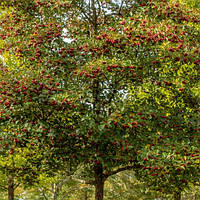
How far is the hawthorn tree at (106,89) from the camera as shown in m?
7.12

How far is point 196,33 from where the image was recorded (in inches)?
318

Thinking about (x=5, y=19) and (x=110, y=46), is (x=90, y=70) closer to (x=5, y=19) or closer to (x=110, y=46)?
(x=110, y=46)

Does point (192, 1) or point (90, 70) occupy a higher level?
point (192, 1)

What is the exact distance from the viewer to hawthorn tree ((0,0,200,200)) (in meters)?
7.12

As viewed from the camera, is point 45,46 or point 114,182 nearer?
point 45,46

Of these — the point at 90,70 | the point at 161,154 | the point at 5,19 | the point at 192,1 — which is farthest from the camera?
the point at 192,1

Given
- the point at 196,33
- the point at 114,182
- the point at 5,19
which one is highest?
the point at 5,19

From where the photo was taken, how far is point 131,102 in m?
7.62

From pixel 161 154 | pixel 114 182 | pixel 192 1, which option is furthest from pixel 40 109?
pixel 114 182

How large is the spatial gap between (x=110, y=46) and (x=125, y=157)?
3.27m

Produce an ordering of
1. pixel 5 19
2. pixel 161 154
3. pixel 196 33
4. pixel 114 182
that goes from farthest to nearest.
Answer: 1. pixel 114 182
2. pixel 5 19
3. pixel 196 33
4. pixel 161 154

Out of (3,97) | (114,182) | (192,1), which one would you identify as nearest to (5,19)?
(3,97)

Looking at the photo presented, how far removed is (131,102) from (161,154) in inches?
65.0

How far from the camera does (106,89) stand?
832 centimetres
